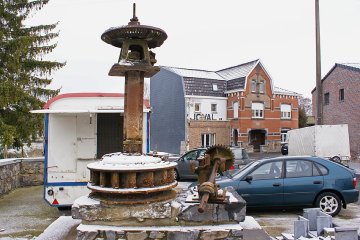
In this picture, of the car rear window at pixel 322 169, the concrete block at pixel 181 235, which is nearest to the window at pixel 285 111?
the car rear window at pixel 322 169

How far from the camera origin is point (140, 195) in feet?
15.9

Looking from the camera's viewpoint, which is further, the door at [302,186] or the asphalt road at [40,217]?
the door at [302,186]

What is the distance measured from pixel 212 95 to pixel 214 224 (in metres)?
33.6

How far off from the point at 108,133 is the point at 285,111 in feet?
113

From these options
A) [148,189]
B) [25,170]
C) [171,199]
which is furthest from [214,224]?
[25,170]

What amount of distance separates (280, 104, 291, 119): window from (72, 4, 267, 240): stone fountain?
37.6 m

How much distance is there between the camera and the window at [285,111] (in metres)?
41.2

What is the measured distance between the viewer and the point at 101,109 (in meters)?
9.36

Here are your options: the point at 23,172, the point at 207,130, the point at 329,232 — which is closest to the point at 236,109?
the point at 207,130

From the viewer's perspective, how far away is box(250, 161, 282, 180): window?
9.08 metres

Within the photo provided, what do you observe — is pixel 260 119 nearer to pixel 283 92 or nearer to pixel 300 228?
pixel 283 92

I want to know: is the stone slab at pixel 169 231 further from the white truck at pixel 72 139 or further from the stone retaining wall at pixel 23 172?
the stone retaining wall at pixel 23 172

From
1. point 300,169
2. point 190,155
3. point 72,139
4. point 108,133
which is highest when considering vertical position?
point 108,133

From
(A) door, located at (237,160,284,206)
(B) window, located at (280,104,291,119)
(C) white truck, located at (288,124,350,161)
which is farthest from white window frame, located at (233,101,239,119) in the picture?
(A) door, located at (237,160,284,206)
